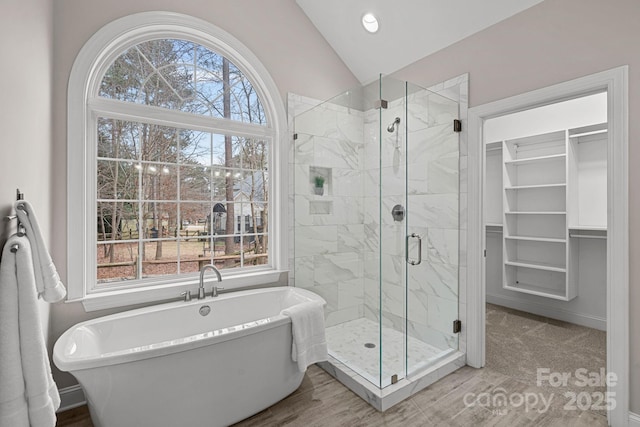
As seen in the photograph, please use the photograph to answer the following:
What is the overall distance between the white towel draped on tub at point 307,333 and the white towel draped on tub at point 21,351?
Result: 4.00 ft

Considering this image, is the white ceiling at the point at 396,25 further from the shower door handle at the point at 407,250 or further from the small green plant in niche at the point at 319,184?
the shower door handle at the point at 407,250

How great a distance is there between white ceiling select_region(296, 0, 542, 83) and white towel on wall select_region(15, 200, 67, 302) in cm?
279

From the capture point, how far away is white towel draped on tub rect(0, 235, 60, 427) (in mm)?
923

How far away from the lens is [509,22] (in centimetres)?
225

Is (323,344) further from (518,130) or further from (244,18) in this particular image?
(518,130)

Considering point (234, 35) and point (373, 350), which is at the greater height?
point (234, 35)

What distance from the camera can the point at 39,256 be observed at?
3.82 ft

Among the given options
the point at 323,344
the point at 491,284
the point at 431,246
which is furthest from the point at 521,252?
the point at 323,344

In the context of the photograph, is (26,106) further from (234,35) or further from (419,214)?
(419,214)

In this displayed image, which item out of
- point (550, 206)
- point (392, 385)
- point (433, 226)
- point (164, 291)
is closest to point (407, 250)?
point (433, 226)

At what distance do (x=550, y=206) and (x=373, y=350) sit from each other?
2.70 metres

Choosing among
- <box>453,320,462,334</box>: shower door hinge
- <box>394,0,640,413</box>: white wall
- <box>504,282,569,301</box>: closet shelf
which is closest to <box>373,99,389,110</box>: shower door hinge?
<box>394,0,640,413</box>: white wall

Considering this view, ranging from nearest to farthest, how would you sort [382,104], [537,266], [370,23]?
[382,104] → [370,23] → [537,266]

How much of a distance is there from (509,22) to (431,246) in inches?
68.5
